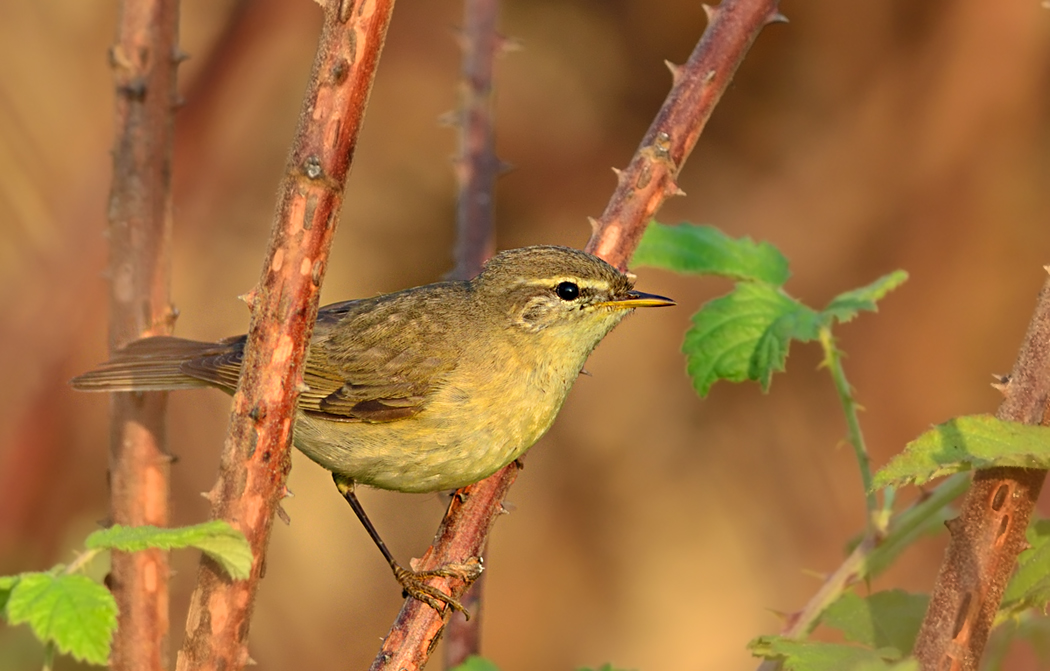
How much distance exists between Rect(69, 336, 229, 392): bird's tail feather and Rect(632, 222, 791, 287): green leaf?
137 centimetres

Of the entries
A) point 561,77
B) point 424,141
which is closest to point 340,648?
point 424,141

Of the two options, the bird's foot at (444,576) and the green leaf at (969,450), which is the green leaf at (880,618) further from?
the bird's foot at (444,576)

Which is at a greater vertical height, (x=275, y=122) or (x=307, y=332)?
(x=275, y=122)

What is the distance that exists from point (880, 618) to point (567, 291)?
135cm

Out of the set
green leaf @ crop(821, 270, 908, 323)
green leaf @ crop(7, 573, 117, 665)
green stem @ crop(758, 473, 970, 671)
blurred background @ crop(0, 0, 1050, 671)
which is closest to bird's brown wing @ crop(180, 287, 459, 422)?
green leaf @ crop(821, 270, 908, 323)

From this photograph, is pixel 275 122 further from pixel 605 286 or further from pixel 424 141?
pixel 605 286

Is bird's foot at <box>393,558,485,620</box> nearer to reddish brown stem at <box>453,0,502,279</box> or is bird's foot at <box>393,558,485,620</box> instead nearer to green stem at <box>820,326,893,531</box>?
green stem at <box>820,326,893,531</box>

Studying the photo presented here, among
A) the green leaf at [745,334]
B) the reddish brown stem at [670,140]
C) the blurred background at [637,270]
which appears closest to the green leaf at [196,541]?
the reddish brown stem at [670,140]

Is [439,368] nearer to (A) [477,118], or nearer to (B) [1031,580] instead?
(A) [477,118]

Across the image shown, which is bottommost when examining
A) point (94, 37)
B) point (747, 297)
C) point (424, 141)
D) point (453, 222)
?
point (747, 297)

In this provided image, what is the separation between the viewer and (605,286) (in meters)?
3.08

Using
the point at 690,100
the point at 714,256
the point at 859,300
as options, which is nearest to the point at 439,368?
the point at 714,256

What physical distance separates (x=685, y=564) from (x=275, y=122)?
355 centimetres

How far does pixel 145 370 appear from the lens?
2949 millimetres
